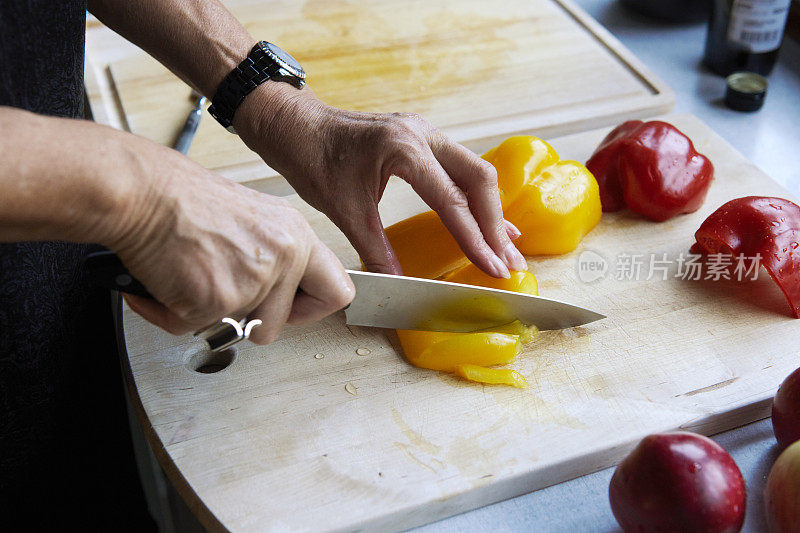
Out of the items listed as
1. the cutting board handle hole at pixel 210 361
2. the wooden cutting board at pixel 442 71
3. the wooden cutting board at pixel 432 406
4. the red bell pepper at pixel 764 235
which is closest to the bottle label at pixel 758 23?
the wooden cutting board at pixel 442 71

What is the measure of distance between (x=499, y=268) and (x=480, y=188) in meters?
0.15

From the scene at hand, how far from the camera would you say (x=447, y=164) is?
1420mm

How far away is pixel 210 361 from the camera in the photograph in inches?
54.9

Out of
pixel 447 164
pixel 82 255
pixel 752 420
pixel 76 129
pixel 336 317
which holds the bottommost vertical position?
pixel 752 420

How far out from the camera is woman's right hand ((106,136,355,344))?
0.96m

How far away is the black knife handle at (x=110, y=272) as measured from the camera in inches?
39.4

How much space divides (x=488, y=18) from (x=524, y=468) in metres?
1.61

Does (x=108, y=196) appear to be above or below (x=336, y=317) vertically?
above

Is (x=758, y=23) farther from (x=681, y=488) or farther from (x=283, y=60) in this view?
(x=681, y=488)

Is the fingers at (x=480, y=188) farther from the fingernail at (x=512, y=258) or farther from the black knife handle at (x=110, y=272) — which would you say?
the black knife handle at (x=110, y=272)

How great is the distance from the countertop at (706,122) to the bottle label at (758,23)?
0.18 metres

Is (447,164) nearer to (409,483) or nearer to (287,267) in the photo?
(287,267)

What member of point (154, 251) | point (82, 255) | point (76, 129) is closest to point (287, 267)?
point (154, 251)
